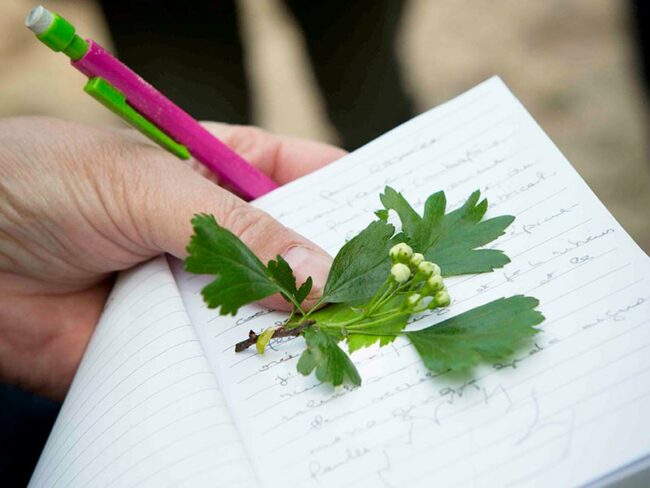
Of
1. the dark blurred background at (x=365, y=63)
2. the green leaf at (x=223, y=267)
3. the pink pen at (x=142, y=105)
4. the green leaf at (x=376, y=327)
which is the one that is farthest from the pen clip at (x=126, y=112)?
the dark blurred background at (x=365, y=63)

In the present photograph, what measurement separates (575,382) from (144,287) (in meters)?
0.56

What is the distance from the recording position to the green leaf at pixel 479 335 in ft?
2.47

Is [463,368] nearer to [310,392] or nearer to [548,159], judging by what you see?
[310,392]

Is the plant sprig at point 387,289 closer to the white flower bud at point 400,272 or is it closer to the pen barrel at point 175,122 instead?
the white flower bud at point 400,272

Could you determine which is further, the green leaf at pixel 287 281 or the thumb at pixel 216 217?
the thumb at pixel 216 217

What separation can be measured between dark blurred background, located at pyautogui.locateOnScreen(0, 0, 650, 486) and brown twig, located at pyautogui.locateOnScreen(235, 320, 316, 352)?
1.27 meters

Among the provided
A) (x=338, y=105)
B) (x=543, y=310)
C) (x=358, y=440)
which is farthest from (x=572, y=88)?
(x=358, y=440)

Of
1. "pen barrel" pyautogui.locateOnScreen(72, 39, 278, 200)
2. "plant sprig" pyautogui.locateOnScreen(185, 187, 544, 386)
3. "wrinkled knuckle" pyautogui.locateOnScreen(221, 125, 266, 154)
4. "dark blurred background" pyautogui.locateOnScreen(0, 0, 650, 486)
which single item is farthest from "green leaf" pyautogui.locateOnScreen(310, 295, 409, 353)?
"dark blurred background" pyautogui.locateOnScreen(0, 0, 650, 486)

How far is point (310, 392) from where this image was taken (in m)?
0.81

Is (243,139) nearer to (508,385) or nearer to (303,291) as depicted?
(303,291)

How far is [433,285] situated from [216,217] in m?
0.32

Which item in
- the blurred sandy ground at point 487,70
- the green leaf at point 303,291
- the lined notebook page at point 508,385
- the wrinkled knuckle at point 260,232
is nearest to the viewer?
the lined notebook page at point 508,385

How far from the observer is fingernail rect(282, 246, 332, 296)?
891mm

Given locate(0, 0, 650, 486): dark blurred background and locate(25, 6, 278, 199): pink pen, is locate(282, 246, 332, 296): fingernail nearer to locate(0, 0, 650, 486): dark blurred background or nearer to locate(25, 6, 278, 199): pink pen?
locate(25, 6, 278, 199): pink pen
